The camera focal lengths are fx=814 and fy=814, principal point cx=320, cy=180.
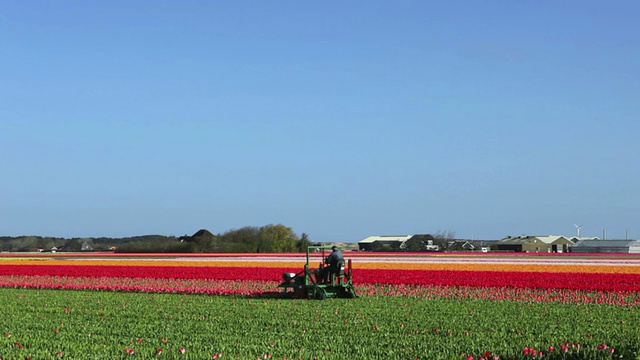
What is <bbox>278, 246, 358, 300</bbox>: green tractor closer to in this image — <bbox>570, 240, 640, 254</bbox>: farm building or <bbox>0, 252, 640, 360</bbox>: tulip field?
<bbox>0, 252, 640, 360</bbox>: tulip field

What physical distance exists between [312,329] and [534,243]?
155m

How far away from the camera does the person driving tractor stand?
26.5 m

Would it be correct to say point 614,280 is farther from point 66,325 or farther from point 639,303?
point 66,325

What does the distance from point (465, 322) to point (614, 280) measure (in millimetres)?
18610

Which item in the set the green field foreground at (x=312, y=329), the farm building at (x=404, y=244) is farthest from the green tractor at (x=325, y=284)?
the farm building at (x=404, y=244)

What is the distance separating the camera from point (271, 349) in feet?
49.2

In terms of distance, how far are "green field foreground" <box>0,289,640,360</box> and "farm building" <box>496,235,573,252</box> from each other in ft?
457

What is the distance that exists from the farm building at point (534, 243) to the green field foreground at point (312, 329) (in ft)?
457

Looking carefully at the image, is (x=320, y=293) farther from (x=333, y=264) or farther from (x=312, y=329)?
(x=312, y=329)

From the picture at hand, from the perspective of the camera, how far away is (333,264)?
87.6 feet

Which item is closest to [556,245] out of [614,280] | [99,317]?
[614,280]

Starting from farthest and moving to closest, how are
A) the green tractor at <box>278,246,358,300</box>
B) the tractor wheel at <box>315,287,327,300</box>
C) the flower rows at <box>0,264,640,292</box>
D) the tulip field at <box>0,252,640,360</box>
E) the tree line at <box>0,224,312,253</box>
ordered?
the tree line at <box>0,224,312,253</box> < the flower rows at <box>0,264,640,292</box> < the green tractor at <box>278,246,358,300</box> < the tractor wheel at <box>315,287,327,300</box> < the tulip field at <box>0,252,640,360</box>

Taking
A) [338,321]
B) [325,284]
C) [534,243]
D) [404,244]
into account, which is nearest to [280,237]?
[404,244]

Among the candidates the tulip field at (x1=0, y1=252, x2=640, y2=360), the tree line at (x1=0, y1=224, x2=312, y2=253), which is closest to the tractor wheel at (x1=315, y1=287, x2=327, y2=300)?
the tulip field at (x1=0, y1=252, x2=640, y2=360)
